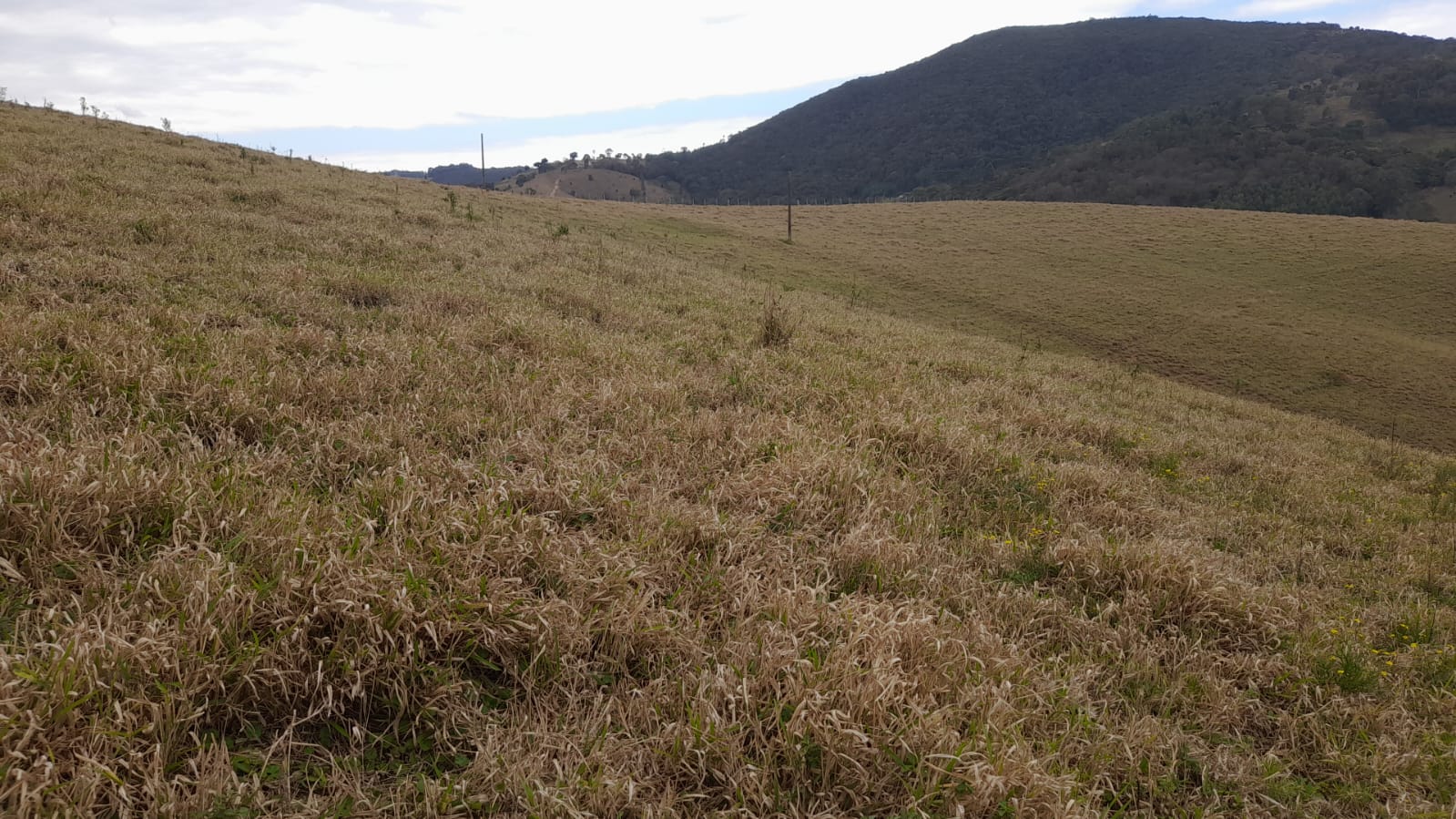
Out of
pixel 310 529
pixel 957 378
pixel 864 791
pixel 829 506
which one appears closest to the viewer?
pixel 864 791

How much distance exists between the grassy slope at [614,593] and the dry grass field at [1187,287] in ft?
88.3

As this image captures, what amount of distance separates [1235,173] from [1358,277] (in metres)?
128

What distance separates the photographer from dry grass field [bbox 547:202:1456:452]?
3064cm

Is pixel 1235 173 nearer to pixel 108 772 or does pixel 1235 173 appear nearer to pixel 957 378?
pixel 957 378

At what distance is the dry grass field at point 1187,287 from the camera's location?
101 ft

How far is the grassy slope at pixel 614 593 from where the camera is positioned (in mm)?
2764

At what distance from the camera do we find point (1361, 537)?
25.3 feet

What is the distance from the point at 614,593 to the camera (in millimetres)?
3838

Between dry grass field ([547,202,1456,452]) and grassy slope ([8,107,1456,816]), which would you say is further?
dry grass field ([547,202,1456,452])

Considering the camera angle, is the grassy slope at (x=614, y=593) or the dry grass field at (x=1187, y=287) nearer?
the grassy slope at (x=614, y=593)

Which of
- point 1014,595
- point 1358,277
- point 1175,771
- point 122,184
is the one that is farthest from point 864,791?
point 1358,277

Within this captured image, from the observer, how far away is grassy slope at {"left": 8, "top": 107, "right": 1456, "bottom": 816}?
276cm

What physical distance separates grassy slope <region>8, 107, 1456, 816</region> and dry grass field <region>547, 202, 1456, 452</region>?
88.3 feet

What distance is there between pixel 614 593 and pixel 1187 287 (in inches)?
1999
